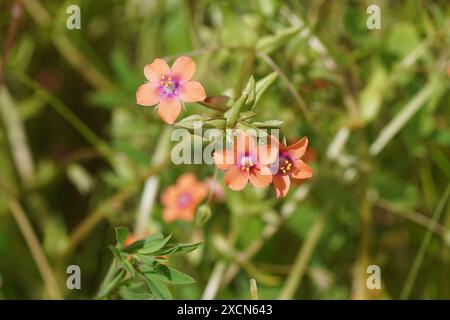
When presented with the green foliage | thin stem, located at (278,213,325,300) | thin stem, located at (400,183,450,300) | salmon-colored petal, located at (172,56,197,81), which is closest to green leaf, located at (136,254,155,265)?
the green foliage

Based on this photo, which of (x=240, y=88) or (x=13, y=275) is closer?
(x=240, y=88)

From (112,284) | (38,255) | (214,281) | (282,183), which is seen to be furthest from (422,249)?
(38,255)

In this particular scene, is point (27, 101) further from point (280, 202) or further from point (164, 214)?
point (280, 202)

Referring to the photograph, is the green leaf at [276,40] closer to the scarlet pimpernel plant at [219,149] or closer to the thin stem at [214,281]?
the scarlet pimpernel plant at [219,149]

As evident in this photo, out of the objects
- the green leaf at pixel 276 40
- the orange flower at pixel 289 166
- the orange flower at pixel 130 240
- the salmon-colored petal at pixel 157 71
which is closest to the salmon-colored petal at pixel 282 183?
the orange flower at pixel 289 166

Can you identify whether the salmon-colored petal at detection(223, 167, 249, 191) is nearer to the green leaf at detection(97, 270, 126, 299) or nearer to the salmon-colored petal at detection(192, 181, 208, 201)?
the green leaf at detection(97, 270, 126, 299)
